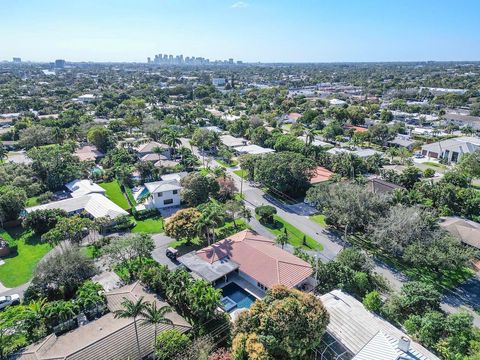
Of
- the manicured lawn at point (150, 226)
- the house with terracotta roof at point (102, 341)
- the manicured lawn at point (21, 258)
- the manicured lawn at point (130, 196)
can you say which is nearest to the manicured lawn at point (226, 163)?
the manicured lawn at point (130, 196)

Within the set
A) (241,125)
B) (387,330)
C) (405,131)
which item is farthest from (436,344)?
(405,131)

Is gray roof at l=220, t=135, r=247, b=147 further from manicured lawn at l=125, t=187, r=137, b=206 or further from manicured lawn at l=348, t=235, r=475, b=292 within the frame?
manicured lawn at l=348, t=235, r=475, b=292

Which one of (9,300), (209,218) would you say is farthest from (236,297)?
(9,300)

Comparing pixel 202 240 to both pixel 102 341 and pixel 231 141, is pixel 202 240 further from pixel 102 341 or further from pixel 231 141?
pixel 231 141

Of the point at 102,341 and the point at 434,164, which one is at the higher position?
the point at 102,341

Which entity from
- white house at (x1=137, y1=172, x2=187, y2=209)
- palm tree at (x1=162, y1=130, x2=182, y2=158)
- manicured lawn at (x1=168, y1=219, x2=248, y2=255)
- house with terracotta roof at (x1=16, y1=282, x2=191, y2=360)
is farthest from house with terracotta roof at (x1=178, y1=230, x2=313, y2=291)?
A: palm tree at (x1=162, y1=130, x2=182, y2=158)

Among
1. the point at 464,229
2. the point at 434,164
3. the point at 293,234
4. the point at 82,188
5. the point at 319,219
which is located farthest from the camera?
the point at 434,164
